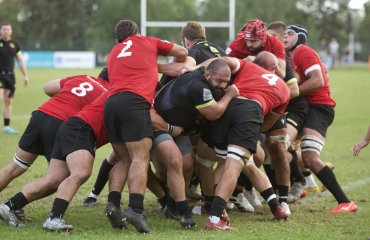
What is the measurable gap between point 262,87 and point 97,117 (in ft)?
5.37

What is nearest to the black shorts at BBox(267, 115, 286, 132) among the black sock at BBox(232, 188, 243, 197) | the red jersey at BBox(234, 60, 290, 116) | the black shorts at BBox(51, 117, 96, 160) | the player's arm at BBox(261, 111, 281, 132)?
the player's arm at BBox(261, 111, 281, 132)

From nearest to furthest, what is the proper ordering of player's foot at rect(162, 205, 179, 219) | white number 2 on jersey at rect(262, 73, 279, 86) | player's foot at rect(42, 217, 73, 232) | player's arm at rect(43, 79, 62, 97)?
1. player's foot at rect(42, 217, 73, 232)
2. white number 2 on jersey at rect(262, 73, 279, 86)
3. player's foot at rect(162, 205, 179, 219)
4. player's arm at rect(43, 79, 62, 97)

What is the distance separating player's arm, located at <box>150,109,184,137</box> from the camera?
7.16 m

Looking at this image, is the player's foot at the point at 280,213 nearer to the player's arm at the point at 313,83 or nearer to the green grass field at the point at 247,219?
the green grass field at the point at 247,219

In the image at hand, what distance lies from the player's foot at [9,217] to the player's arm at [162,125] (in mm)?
1543

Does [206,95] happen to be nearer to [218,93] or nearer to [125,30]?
[218,93]

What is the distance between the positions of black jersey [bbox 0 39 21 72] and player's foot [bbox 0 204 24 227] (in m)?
8.93

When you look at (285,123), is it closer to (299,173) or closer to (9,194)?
(299,173)

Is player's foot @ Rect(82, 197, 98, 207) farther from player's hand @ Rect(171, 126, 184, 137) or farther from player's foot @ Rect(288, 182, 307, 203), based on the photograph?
player's foot @ Rect(288, 182, 307, 203)

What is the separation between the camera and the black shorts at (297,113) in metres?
8.48

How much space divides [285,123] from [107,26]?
58010mm

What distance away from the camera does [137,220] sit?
6621 millimetres

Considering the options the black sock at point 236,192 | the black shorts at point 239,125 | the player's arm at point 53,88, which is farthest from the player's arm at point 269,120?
the player's arm at point 53,88

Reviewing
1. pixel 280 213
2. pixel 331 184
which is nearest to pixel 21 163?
pixel 280 213
